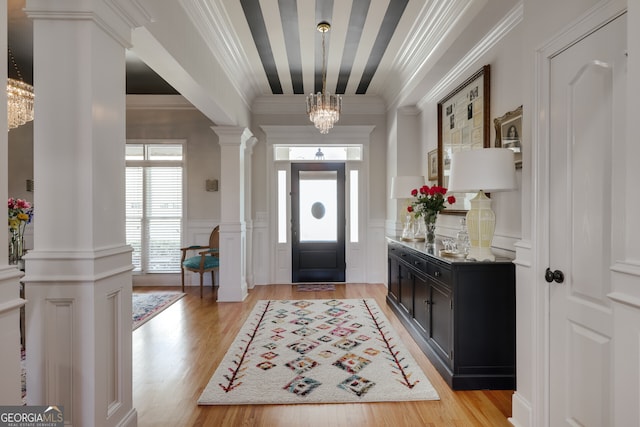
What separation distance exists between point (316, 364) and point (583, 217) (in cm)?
211

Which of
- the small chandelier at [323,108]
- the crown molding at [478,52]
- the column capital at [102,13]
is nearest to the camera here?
the column capital at [102,13]

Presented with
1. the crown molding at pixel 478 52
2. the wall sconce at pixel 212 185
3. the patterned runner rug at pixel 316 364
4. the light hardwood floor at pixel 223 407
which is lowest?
the light hardwood floor at pixel 223 407

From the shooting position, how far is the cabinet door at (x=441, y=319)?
8.52 ft

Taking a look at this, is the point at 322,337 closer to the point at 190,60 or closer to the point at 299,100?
the point at 190,60

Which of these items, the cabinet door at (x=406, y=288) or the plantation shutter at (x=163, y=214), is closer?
the cabinet door at (x=406, y=288)

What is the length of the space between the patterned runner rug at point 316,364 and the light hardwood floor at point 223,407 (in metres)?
0.08

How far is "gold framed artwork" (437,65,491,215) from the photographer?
125 inches

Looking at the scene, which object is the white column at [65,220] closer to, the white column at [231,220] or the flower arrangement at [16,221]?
the flower arrangement at [16,221]

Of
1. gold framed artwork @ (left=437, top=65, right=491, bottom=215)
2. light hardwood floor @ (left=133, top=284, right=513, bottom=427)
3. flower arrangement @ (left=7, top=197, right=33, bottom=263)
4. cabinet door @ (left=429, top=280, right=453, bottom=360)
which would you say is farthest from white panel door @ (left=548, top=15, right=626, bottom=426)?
flower arrangement @ (left=7, top=197, right=33, bottom=263)

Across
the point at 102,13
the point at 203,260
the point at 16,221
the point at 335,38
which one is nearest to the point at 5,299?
the point at 102,13

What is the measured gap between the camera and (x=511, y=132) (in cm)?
276

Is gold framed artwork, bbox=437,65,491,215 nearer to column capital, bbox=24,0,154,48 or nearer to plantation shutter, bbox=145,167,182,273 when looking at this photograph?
column capital, bbox=24,0,154,48

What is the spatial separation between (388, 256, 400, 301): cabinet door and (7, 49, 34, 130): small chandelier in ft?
13.8

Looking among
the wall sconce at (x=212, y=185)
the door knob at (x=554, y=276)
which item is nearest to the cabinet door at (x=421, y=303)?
the door knob at (x=554, y=276)
